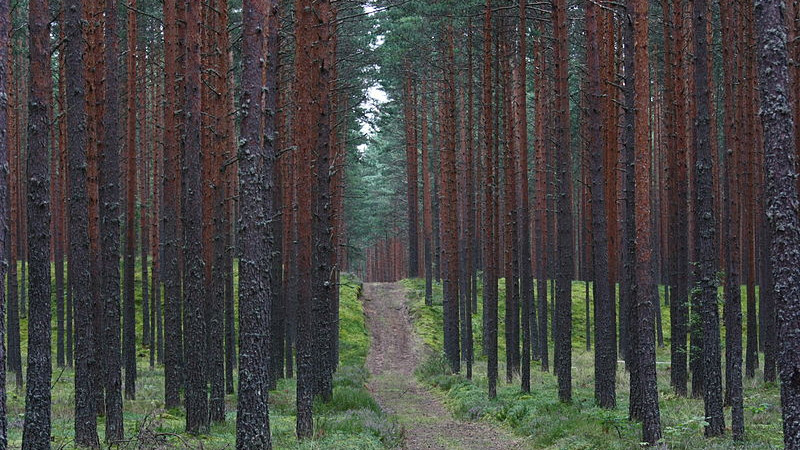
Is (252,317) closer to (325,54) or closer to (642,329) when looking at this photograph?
(642,329)

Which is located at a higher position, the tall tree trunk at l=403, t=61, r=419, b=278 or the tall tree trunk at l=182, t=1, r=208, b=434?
the tall tree trunk at l=403, t=61, r=419, b=278

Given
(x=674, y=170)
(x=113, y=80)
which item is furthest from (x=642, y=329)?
(x=113, y=80)

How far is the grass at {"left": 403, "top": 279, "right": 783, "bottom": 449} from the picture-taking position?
11852mm

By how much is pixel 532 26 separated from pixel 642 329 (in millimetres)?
15783

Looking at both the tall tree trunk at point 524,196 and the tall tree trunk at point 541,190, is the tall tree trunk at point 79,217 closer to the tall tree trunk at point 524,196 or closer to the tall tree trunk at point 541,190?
the tall tree trunk at point 524,196

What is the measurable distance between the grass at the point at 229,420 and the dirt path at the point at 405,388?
2.47 feet

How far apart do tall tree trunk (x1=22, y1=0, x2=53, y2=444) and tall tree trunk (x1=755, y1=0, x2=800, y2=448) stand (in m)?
8.62

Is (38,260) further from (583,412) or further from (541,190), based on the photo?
(541,190)

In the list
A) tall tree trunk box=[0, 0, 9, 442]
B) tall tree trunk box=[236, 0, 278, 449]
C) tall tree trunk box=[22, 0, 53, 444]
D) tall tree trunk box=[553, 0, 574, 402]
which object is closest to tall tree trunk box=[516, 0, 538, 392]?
tall tree trunk box=[553, 0, 574, 402]

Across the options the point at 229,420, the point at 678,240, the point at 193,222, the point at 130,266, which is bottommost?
the point at 229,420

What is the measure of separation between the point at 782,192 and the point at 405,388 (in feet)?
57.6

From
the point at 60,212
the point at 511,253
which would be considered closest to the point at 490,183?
the point at 511,253

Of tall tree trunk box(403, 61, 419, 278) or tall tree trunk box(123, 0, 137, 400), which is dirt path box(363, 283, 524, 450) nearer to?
tall tree trunk box(403, 61, 419, 278)

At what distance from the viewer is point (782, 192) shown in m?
7.36
